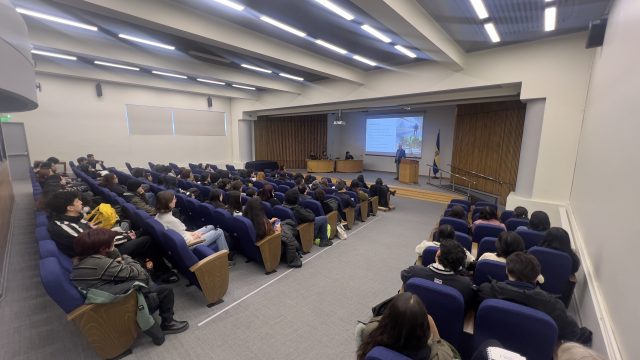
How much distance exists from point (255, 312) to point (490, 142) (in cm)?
955

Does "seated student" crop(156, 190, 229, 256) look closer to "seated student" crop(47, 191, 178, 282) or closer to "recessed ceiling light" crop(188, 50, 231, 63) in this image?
"seated student" crop(47, 191, 178, 282)

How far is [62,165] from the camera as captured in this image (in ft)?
30.0

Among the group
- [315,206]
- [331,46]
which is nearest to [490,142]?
[331,46]

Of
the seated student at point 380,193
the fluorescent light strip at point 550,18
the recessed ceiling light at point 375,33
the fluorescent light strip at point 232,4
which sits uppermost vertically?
the fluorescent light strip at point 232,4

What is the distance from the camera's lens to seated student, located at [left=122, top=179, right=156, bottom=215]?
168 inches

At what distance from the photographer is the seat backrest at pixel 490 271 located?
7.36 feet

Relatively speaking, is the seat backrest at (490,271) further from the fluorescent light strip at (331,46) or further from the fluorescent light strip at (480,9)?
the fluorescent light strip at (331,46)

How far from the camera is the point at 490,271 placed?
2.29m

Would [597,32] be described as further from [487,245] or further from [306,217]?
[306,217]

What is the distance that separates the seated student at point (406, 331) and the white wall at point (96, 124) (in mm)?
12501

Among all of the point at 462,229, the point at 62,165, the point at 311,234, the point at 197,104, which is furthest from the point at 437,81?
the point at 62,165

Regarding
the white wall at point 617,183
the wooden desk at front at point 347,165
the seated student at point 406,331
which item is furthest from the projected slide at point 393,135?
the seated student at point 406,331

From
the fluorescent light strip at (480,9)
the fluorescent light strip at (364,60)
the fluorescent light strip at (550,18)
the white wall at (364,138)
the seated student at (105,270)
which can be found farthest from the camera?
the white wall at (364,138)

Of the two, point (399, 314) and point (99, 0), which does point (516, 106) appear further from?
point (99, 0)
